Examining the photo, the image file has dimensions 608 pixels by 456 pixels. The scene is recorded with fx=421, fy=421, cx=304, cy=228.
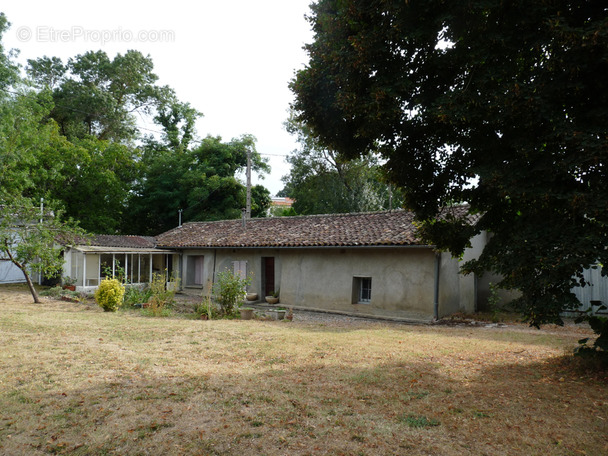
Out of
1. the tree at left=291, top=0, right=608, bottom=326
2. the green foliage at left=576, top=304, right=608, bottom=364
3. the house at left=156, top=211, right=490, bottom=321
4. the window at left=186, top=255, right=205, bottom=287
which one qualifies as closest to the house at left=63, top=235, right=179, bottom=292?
the window at left=186, top=255, right=205, bottom=287

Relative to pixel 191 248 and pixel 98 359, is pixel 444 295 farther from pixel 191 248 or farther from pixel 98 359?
pixel 191 248

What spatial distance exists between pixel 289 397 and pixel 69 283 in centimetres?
1978

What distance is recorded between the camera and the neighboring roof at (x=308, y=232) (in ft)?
49.9

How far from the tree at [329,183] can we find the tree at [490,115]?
23.9 meters

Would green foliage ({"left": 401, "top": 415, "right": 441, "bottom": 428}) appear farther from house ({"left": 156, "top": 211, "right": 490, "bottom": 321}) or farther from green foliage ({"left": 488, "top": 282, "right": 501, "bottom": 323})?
green foliage ({"left": 488, "top": 282, "right": 501, "bottom": 323})

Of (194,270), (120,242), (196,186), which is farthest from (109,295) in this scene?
(196,186)

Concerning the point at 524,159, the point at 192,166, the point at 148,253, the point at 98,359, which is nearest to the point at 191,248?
the point at 148,253

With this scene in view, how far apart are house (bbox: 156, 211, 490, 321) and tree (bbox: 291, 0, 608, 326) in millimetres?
6133

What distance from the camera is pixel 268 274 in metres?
19.3

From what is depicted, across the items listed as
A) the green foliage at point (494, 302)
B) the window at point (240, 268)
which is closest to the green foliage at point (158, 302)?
the window at point (240, 268)

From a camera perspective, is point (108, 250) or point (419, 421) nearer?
point (419, 421)

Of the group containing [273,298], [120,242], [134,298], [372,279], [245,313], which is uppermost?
[120,242]

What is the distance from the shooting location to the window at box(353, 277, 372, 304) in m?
15.7

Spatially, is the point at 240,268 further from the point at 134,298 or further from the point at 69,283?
the point at 69,283
